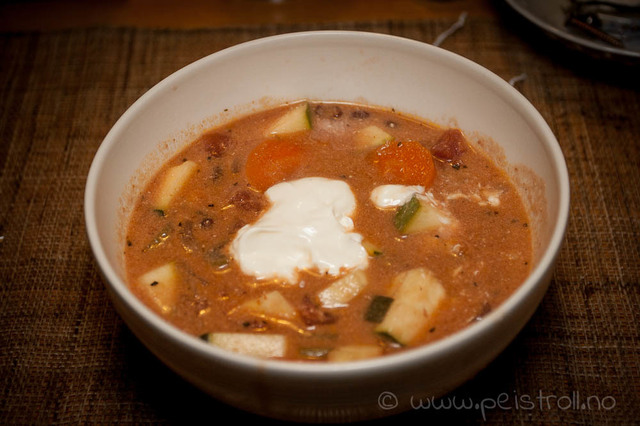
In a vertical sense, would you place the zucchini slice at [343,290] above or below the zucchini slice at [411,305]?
below

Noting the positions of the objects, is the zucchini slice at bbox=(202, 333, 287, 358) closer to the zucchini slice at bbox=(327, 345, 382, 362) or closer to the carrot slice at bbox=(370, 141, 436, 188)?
the zucchini slice at bbox=(327, 345, 382, 362)

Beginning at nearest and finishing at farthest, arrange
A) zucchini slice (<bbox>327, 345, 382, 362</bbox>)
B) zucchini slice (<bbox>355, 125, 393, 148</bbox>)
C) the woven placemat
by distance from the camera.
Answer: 1. zucchini slice (<bbox>327, 345, 382, 362</bbox>)
2. the woven placemat
3. zucchini slice (<bbox>355, 125, 393, 148</bbox>)

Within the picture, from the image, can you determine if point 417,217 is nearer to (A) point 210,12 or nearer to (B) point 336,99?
(B) point 336,99

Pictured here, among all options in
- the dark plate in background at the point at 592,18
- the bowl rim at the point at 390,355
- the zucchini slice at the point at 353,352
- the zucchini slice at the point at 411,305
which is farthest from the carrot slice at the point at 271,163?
the dark plate in background at the point at 592,18

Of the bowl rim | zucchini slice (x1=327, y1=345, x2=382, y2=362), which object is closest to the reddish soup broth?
zucchini slice (x1=327, y1=345, x2=382, y2=362)

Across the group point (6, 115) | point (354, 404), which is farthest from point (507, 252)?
point (6, 115)

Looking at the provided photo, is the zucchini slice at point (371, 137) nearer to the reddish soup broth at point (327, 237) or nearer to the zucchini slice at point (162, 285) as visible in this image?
the reddish soup broth at point (327, 237)
